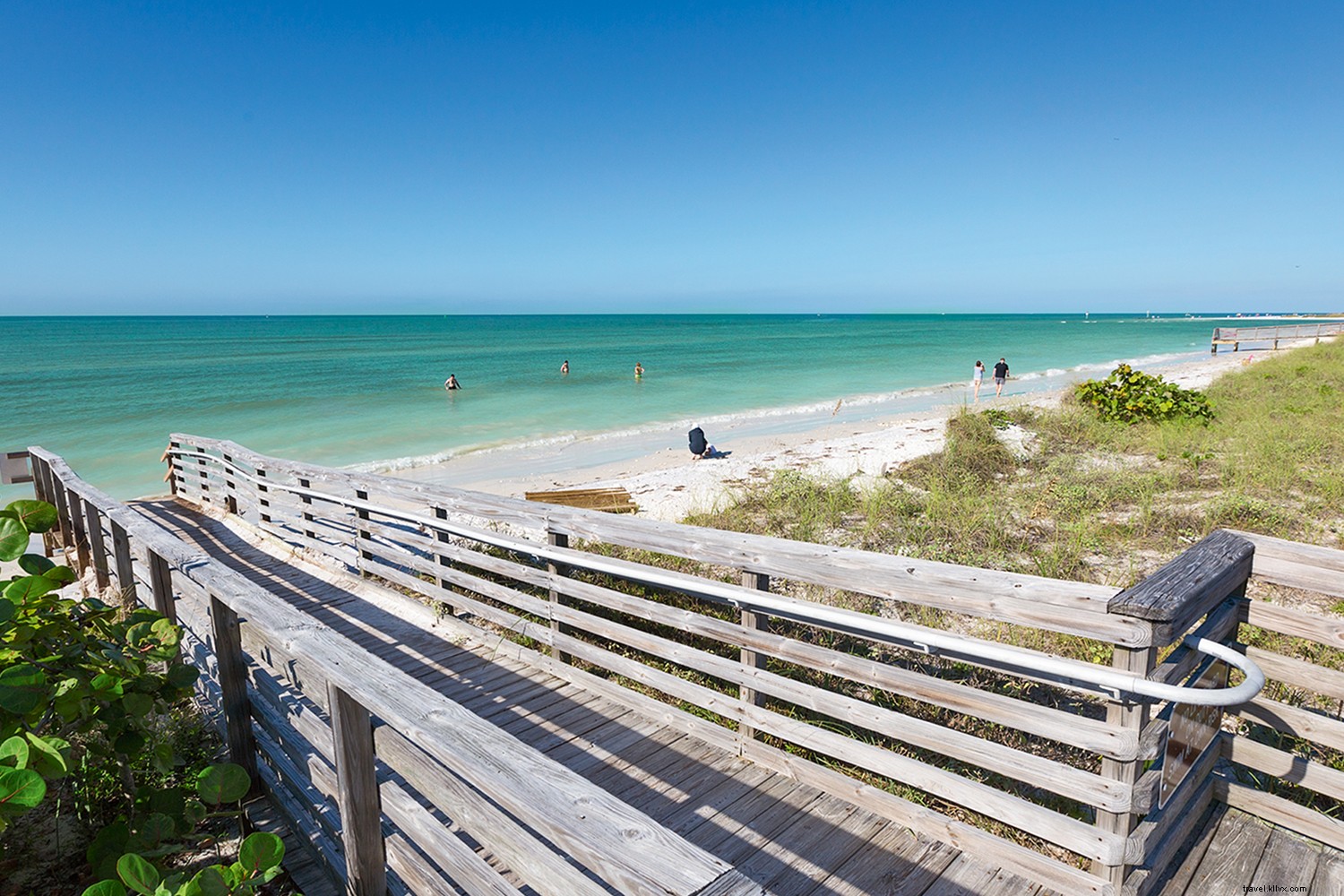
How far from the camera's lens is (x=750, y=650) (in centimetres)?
351

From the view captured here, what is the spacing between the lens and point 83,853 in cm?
270

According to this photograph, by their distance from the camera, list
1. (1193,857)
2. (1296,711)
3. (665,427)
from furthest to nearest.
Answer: (665,427)
(1296,711)
(1193,857)

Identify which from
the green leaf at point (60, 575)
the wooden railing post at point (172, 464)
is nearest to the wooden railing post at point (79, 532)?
the wooden railing post at point (172, 464)

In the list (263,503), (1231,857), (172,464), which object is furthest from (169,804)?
(172,464)

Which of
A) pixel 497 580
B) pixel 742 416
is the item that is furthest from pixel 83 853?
pixel 742 416

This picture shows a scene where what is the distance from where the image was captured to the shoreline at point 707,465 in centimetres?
1280

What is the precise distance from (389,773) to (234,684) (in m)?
0.77

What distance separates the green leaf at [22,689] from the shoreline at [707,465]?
27.3 feet

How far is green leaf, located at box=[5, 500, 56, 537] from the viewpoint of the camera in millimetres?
2389

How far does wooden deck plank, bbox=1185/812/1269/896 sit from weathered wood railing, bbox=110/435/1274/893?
0.44 feet

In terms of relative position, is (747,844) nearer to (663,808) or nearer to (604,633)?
(663,808)

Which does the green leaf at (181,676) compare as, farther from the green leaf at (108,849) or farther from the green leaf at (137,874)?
the green leaf at (137,874)

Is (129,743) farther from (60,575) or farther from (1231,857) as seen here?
(1231,857)

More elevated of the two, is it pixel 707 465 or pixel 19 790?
pixel 19 790
